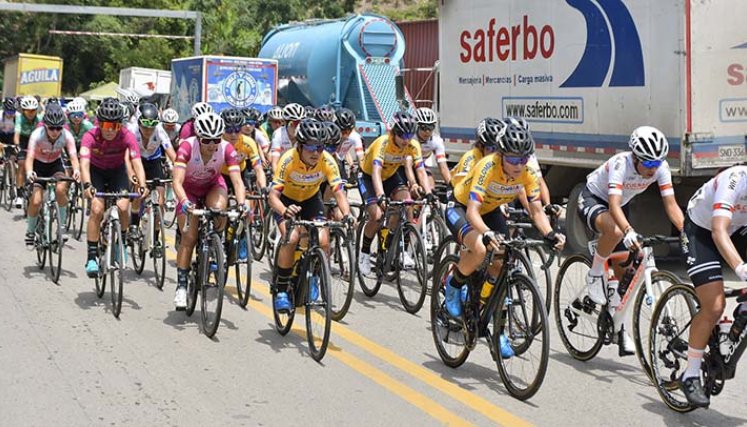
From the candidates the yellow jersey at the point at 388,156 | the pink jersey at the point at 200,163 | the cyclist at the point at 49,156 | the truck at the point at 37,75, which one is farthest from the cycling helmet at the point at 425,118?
the truck at the point at 37,75

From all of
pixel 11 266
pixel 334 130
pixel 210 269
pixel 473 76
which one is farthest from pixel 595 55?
pixel 11 266

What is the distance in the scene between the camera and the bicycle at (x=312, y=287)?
763 centimetres

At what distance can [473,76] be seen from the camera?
1569 centimetres

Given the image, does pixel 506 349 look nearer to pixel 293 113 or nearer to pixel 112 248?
pixel 112 248

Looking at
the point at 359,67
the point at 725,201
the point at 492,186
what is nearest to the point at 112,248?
the point at 492,186

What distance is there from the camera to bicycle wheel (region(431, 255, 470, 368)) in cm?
739

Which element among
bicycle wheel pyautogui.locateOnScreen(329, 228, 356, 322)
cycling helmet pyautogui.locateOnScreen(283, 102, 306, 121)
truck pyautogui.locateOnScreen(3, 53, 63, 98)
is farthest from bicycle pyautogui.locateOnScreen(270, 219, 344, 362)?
truck pyautogui.locateOnScreen(3, 53, 63, 98)

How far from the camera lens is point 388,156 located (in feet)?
34.9

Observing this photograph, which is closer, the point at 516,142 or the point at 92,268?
the point at 516,142

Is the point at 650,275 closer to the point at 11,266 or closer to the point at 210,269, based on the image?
the point at 210,269

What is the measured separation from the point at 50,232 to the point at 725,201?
7.65 m

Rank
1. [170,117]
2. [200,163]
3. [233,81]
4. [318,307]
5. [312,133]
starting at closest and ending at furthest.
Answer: [318,307]
[312,133]
[200,163]
[170,117]
[233,81]

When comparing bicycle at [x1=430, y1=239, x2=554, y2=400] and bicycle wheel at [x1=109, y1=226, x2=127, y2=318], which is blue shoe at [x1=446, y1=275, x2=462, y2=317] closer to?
bicycle at [x1=430, y1=239, x2=554, y2=400]

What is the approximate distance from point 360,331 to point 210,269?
137cm
